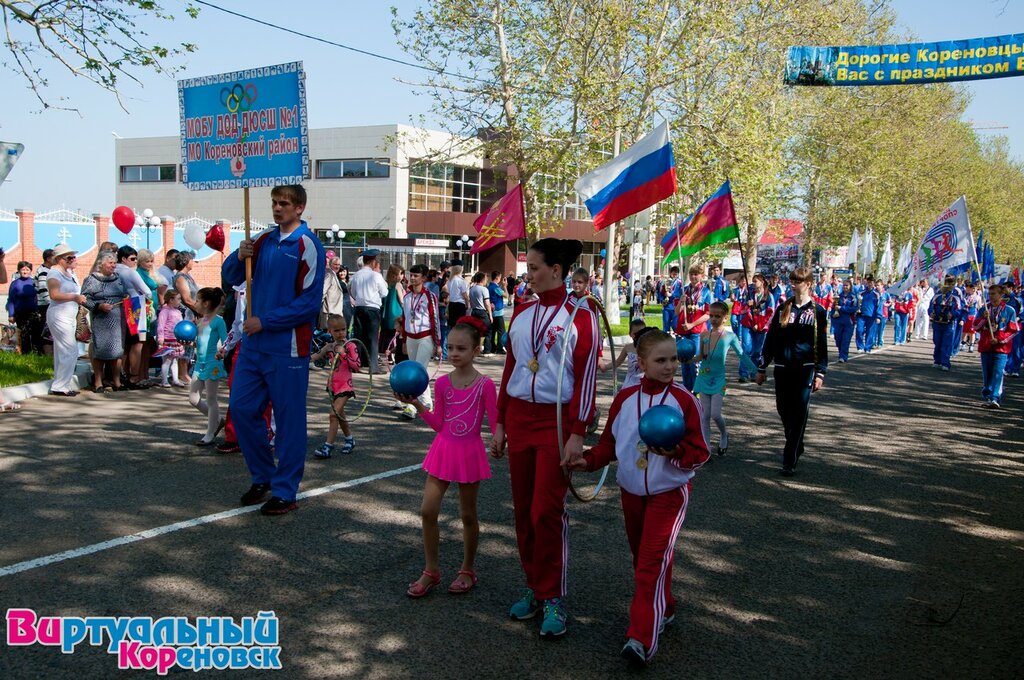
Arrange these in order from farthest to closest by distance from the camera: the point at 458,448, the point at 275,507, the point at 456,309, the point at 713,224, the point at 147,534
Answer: the point at 456,309
the point at 713,224
the point at 275,507
the point at 147,534
the point at 458,448

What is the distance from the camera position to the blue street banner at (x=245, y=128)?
24.8 ft

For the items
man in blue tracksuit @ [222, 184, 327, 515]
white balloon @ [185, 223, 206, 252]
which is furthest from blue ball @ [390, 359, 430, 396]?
white balloon @ [185, 223, 206, 252]

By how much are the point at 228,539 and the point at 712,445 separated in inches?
213

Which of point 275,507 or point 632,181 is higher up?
point 632,181

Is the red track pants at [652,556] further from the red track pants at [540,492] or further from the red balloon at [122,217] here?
the red balloon at [122,217]

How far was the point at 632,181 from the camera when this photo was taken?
995 centimetres

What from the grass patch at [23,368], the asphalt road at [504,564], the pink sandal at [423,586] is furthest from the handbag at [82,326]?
the pink sandal at [423,586]

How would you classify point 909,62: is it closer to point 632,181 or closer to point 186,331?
point 632,181

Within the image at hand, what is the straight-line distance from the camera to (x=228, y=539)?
5.76 meters

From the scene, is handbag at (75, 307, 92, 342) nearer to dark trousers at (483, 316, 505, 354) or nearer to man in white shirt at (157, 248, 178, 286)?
man in white shirt at (157, 248, 178, 286)

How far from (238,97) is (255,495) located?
11.7ft

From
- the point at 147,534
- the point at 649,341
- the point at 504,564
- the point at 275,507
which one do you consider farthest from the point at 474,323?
the point at 147,534

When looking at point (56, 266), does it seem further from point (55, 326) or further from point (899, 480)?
point (899, 480)

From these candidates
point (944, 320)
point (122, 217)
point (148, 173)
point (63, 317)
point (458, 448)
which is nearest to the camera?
point (458, 448)
